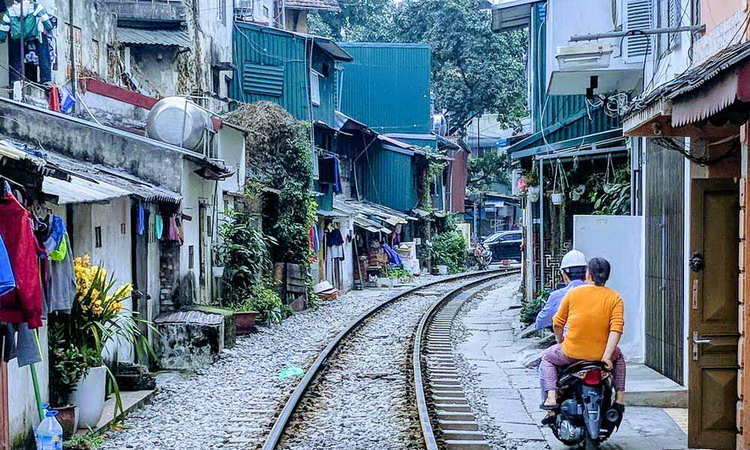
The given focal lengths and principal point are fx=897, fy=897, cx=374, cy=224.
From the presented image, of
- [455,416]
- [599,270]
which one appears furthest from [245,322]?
[599,270]

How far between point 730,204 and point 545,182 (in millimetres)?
12102

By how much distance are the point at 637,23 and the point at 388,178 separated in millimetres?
26844

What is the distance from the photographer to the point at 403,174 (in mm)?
39875

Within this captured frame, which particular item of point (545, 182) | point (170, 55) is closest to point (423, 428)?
point (545, 182)

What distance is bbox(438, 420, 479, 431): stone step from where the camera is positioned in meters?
9.73

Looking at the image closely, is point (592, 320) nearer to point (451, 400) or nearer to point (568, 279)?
point (568, 279)

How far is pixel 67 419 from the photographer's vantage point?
8914 mm

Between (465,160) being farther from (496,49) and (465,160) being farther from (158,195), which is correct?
(158,195)

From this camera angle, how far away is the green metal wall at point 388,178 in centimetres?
3953

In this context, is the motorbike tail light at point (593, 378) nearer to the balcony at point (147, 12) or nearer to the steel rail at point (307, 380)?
the steel rail at point (307, 380)

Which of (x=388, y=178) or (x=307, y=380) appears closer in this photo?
(x=307, y=380)

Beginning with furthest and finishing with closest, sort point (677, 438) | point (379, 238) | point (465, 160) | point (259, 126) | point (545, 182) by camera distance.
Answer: point (465, 160) < point (379, 238) < point (259, 126) < point (545, 182) < point (677, 438)

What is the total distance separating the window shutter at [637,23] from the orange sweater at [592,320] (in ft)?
22.1

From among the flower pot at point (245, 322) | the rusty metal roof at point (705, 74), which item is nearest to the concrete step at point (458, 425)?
the rusty metal roof at point (705, 74)
